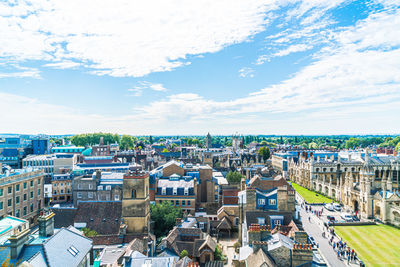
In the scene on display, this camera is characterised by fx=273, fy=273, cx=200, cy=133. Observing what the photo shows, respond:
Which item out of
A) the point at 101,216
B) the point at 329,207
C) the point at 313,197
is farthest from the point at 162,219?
the point at 313,197

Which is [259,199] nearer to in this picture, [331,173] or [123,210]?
[123,210]

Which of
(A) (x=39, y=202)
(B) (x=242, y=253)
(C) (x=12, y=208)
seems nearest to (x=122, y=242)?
(B) (x=242, y=253)

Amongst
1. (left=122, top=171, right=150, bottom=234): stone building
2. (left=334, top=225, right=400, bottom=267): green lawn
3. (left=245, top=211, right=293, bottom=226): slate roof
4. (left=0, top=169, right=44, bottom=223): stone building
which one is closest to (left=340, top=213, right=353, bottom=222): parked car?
(left=334, top=225, right=400, bottom=267): green lawn

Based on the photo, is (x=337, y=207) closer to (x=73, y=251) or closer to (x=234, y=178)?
(x=234, y=178)

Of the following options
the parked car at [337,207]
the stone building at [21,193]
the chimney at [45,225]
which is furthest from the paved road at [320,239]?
the stone building at [21,193]

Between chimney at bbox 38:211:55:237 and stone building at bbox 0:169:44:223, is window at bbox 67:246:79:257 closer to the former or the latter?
chimney at bbox 38:211:55:237

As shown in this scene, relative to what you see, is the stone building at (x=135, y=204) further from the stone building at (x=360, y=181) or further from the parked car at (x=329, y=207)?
the stone building at (x=360, y=181)
